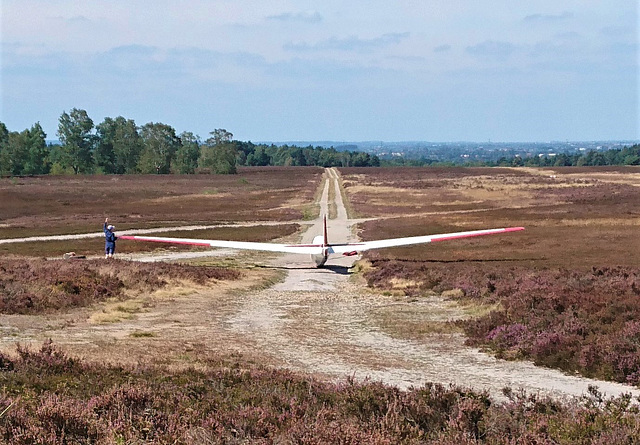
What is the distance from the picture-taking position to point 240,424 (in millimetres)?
10344

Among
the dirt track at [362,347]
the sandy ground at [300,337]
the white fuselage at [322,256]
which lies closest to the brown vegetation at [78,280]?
the sandy ground at [300,337]

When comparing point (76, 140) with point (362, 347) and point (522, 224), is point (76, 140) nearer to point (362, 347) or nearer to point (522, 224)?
point (522, 224)

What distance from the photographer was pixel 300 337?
70.4ft

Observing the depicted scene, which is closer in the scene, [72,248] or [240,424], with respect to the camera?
[240,424]

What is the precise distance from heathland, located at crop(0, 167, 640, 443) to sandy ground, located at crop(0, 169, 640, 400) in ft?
0.47

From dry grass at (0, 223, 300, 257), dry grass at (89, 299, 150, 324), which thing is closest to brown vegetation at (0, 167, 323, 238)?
dry grass at (0, 223, 300, 257)

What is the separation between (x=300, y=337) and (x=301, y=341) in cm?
66

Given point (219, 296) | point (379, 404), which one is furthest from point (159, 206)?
point (379, 404)

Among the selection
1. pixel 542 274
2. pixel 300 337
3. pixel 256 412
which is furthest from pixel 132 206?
pixel 256 412

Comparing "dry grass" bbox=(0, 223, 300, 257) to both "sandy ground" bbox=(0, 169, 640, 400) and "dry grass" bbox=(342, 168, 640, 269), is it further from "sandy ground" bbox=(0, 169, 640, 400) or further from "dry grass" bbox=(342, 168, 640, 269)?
"sandy ground" bbox=(0, 169, 640, 400)

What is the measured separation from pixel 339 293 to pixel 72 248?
76.6ft

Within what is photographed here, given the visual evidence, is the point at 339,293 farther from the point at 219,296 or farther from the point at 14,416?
the point at 14,416

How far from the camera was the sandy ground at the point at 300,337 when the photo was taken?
1650cm

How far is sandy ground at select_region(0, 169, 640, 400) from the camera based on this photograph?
16500 millimetres
